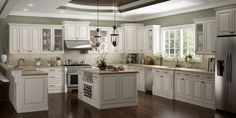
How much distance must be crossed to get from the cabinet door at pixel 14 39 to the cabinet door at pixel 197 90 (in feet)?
20.0

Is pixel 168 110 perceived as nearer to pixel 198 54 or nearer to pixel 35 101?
pixel 198 54

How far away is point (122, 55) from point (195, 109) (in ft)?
17.8

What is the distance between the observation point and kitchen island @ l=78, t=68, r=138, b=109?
24.4ft

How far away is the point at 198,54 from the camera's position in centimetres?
830

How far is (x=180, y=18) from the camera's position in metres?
9.69

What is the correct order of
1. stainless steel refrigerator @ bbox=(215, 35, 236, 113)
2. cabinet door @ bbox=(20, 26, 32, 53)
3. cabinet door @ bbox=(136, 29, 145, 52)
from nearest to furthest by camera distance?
stainless steel refrigerator @ bbox=(215, 35, 236, 113) → cabinet door @ bbox=(20, 26, 32, 53) → cabinet door @ bbox=(136, 29, 145, 52)

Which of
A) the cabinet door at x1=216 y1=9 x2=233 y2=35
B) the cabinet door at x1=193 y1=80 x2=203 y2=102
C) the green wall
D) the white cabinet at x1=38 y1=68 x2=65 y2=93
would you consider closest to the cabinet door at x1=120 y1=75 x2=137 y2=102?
the cabinet door at x1=193 y1=80 x2=203 y2=102

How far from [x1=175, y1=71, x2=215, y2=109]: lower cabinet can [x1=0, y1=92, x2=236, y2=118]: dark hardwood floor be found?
220mm

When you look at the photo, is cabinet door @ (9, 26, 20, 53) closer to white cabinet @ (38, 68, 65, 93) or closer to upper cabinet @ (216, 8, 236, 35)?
white cabinet @ (38, 68, 65, 93)

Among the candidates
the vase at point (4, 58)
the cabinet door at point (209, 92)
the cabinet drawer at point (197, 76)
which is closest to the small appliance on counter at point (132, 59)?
the cabinet drawer at point (197, 76)

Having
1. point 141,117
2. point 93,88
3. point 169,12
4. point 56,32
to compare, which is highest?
point 169,12

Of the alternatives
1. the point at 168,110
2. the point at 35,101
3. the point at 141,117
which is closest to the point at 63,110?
the point at 35,101

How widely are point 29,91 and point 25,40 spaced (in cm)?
338

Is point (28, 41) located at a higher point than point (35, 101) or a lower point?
higher
